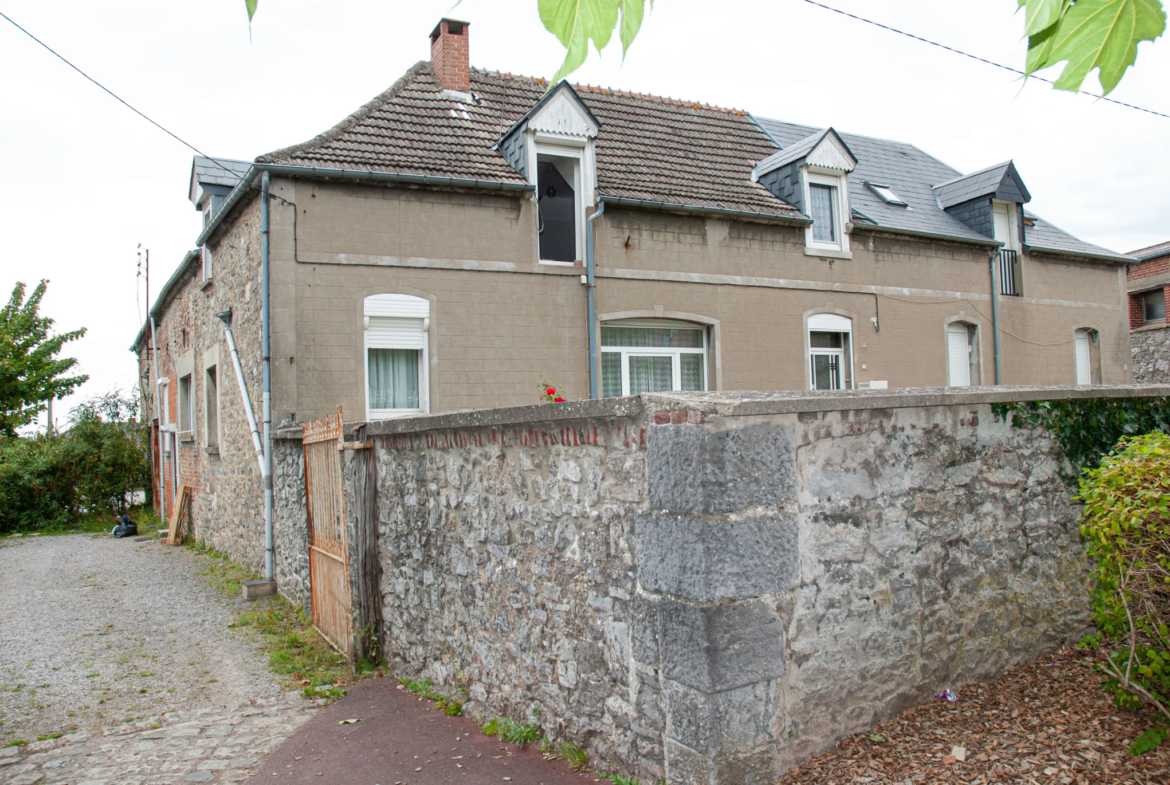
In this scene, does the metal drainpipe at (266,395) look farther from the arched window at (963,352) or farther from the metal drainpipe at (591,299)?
the arched window at (963,352)

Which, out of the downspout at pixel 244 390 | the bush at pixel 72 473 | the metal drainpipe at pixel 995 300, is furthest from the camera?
the bush at pixel 72 473

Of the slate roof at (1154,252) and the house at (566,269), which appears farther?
the slate roof at (1154,252)

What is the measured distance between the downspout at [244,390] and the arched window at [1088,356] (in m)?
15.3

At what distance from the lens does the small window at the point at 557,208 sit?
37.5ft

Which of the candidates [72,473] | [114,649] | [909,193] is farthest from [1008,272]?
[72,473]

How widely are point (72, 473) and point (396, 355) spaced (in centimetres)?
1350

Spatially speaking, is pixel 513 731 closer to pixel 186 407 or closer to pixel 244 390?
pixel 244 390

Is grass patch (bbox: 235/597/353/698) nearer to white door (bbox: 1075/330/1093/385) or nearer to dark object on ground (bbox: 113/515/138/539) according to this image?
dark object on ground (bbox: 113/515/138/539)

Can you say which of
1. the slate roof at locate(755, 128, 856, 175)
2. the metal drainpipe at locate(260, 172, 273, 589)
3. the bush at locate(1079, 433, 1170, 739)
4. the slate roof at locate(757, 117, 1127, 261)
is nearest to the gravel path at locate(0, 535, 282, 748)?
the metal drainpipe at locate(260, 172, 273, 589)

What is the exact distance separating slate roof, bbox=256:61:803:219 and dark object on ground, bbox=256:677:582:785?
6780 millimetres

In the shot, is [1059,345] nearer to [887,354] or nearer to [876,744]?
[887,354]

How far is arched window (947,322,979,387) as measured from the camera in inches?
579

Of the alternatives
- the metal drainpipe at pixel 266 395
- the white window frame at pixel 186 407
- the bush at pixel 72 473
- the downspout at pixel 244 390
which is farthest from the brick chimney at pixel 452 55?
the bush at pixel 72 473

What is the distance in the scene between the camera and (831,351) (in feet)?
44.3
